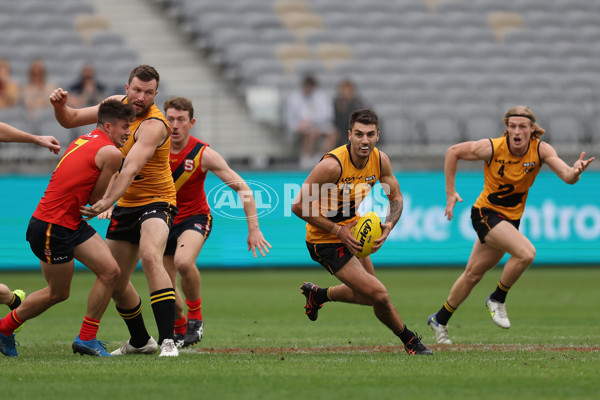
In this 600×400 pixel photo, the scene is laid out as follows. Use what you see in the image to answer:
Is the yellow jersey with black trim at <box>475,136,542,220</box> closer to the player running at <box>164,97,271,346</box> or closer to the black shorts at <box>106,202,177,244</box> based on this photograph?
the player running at <box>164,97,271,346</box>

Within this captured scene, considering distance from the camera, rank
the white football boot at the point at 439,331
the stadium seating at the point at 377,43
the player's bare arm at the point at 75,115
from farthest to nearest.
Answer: the stadium seating at the point at 377,43 → the white football boot at the point at 439,331 → the player's bare arm at the point at 75,115

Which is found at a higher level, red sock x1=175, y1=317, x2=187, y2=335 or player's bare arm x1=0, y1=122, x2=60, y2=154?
player's bare arm x1=0, y1=122, x2=60, y2=154

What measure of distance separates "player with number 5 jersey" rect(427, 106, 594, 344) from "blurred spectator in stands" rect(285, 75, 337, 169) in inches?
332

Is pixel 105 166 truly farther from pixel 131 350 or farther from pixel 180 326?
pixel 180 326

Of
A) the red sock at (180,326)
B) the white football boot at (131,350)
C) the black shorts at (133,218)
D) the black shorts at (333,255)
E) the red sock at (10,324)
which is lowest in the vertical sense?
the white football boot at (131,350)

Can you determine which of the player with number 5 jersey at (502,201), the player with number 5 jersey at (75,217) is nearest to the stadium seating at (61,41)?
the player with number 5 jersey at (502,201)

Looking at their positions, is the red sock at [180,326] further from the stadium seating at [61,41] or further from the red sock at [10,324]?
the stadium seating at [61,41]

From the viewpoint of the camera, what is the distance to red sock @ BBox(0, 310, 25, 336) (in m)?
8.53

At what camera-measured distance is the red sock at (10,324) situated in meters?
8.53

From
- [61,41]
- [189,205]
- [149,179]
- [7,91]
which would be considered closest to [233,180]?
[189,205]

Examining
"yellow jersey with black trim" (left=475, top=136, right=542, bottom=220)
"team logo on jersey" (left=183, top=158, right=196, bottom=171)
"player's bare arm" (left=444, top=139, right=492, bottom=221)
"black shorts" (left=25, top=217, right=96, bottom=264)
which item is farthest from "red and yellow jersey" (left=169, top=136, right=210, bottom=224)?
"yellow jersey with black trim" (left=475, top=136, right=542, bottom=220)

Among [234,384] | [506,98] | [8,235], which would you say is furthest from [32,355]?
[506,98]

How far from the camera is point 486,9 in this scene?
25.8m

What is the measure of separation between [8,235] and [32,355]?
9.95 meters
